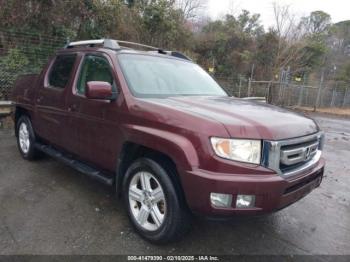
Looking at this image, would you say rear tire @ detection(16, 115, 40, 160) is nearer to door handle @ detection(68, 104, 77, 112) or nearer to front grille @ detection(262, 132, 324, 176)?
door handle @ detection(68, 104, 77, 112)

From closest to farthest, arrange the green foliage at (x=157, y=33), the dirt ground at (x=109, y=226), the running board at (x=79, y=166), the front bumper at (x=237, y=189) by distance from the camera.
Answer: the front bumper at (x=237, y=189), the dirt ground at (x=109, y=226), the running board at (x=79, y=166), the green foliage at (x=157, y=33)

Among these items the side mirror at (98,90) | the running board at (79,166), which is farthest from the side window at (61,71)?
the side mirror at (98,90)

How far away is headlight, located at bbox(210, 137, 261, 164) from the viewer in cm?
232

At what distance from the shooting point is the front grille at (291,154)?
7.68ft

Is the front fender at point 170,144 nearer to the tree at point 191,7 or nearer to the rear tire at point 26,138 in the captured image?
the rear tire at point 26,138

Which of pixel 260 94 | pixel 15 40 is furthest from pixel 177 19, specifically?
pixel 15 40

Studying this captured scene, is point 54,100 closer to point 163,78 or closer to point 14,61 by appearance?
point 163,78

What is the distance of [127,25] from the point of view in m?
12.7

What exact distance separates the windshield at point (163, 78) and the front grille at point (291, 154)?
4.45 ft

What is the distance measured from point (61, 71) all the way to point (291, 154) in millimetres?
3349

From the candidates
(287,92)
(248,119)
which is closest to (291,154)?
(248,119)

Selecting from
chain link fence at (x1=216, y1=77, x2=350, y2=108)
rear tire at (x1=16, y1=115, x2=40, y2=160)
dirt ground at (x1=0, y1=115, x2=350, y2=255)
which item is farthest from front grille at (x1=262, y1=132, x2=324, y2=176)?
chain link fence at (x1=216, y1=77, x2=350, y2=108)

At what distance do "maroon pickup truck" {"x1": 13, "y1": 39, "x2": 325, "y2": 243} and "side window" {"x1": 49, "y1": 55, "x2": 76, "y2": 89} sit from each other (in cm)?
2

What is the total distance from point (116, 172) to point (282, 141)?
1.70m
